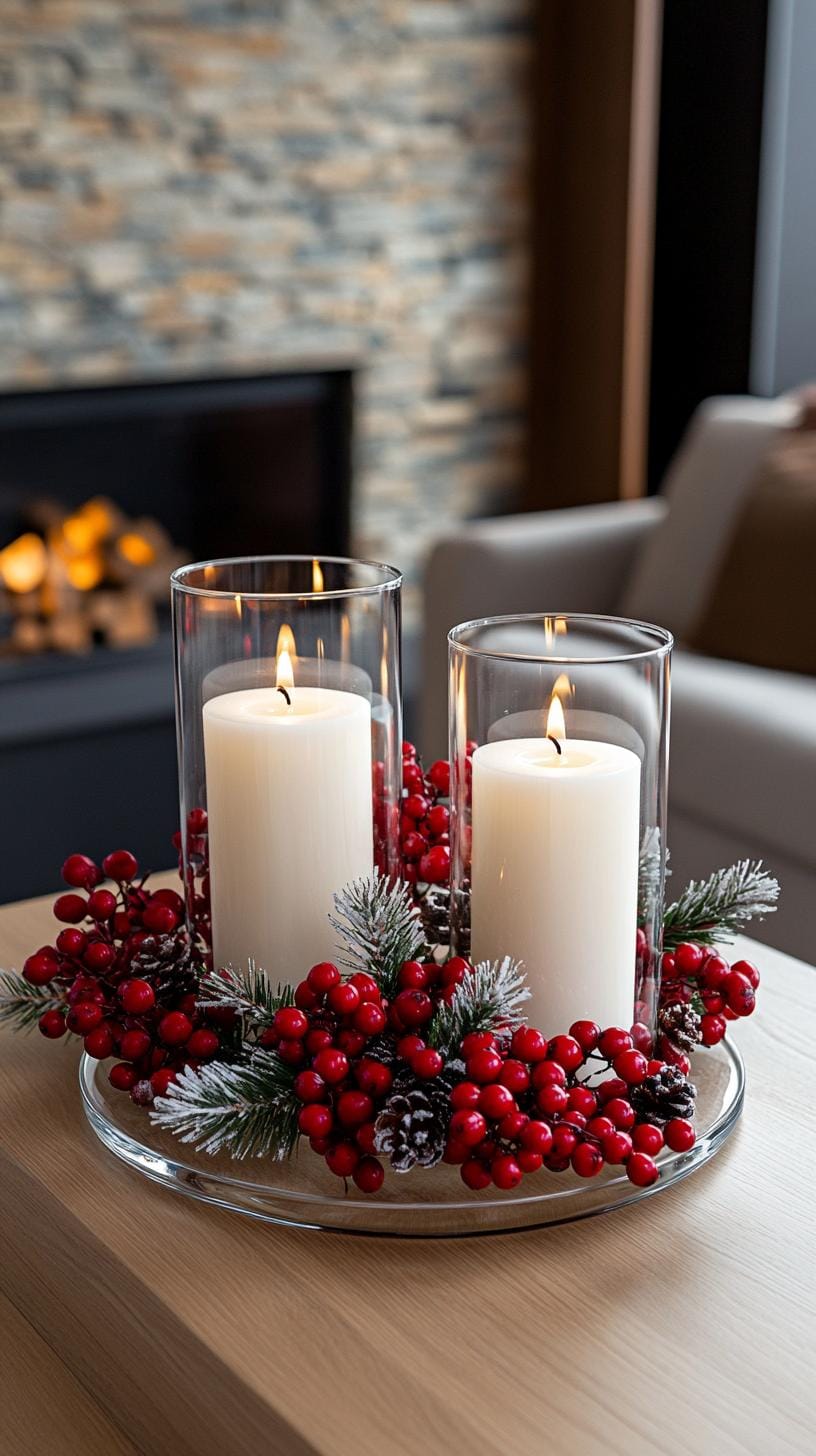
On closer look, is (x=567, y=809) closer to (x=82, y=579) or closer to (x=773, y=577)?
(x=773, y=577)

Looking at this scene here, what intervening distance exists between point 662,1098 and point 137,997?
27 cm

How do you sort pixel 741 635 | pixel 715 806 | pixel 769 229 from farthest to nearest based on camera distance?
pixel 769 229
pixel 741 635
pixel 715 806

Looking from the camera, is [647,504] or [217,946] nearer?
[217,946]

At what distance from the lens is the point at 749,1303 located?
640 mm

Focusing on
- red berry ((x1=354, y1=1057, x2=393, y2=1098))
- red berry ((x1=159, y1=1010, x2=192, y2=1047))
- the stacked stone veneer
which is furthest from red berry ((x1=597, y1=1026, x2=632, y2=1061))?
the stacked stone veneer

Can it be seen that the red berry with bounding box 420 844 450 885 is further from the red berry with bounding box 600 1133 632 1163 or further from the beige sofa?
the beige sofa

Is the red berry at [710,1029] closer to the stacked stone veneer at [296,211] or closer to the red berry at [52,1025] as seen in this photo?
the red berry at [52,1025]

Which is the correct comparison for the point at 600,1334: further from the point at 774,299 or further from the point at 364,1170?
the point at 774,299

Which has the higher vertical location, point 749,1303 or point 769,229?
point 769,229

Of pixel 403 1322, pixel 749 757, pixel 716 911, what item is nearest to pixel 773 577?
pixel 749 757

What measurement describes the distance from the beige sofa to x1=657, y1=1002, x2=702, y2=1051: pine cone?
860 mm

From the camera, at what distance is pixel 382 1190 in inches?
28.0

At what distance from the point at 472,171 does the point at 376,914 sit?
8.20 ft

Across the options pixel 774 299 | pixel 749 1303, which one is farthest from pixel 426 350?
pixel 749 1303
